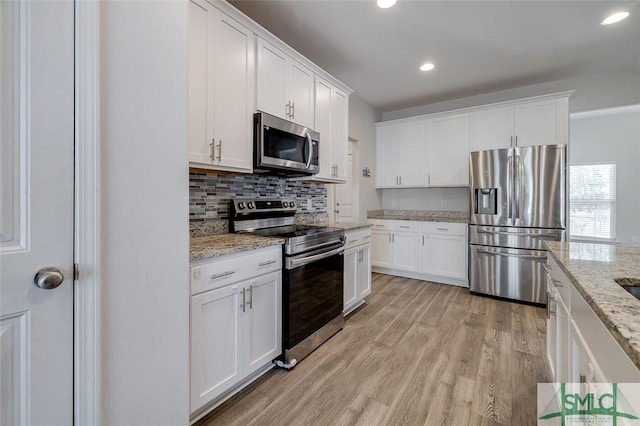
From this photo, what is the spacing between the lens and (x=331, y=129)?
303 centimetres

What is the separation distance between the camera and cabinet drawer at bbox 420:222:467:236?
374 centimetres

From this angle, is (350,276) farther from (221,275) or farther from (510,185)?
(510,185)

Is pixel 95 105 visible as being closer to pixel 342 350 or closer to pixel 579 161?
pixel 342 350

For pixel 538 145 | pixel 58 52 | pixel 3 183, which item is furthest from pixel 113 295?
pixel 538 145

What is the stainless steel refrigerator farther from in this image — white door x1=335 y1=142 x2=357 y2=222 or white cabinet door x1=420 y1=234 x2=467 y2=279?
white door x1=335 y1=142 x2=357 y2=222

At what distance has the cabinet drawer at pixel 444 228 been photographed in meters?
3.74

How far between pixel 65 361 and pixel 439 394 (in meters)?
1.84

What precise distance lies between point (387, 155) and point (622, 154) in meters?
4.38

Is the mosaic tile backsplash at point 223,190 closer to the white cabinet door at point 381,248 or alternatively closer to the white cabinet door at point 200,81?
the white cabinet door at point 200,81

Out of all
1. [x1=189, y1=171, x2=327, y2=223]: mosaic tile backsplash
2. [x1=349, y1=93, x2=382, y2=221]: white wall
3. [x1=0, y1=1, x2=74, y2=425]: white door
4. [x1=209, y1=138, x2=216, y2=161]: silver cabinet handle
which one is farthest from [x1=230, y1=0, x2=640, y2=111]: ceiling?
[x1=0, y1=1, x2=74, y2=425]: white door

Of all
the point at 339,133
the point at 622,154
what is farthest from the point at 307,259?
the point at 622,154

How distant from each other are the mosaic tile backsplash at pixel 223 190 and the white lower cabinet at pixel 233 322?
65cm

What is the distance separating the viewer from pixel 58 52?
90 centimetres

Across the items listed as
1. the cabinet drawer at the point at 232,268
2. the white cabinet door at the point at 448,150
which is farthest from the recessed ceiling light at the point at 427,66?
the cabinet drawer at the point at 232,268
